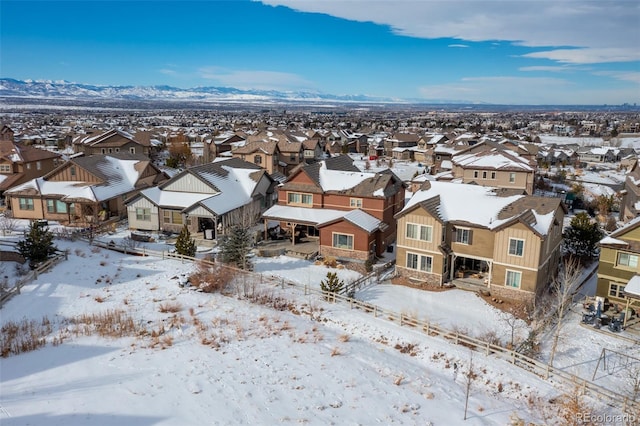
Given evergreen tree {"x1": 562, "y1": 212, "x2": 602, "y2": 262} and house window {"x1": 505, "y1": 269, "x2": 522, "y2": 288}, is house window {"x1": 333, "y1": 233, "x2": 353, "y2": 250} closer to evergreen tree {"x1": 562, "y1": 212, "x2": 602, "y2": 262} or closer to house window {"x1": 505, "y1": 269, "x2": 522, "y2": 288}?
house window {"x1": 505, "y1": 269, "x2": 522, "y2": 288}

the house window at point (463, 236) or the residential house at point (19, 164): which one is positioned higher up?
the residential house at point (19, 164)

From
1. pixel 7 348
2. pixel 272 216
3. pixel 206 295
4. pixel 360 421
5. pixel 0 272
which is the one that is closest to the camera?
pixel 360 421

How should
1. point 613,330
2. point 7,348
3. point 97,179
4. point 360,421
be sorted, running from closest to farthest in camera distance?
point 360,421 < point 7,348 < point 613,330 < point 97,179

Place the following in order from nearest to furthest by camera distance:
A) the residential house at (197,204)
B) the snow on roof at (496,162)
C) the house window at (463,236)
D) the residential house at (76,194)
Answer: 1. the house window at (463,236)
2. the residential house at (197,204)
3. the residential house at (76,194)
4. the snow on roof at (496,162)

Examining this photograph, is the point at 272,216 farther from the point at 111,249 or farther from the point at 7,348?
the point at 7,348

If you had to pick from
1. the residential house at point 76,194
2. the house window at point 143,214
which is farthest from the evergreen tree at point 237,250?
the residential house at point 76,194

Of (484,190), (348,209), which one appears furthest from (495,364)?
(348,209)

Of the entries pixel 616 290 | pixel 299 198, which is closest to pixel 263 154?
pixel 299 198

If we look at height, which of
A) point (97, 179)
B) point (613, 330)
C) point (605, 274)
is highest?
point (97, 179)

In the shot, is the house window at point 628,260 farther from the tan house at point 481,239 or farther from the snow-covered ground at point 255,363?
the snow-covered ground at point 255,363
